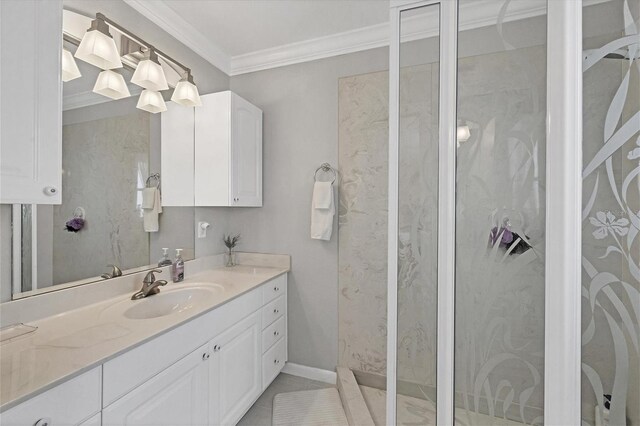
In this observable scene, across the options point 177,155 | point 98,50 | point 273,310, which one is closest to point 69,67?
point 98,50

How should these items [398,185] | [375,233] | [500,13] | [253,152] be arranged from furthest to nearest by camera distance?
[253,152], [375,233], [398,185], [500,13]

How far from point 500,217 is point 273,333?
1872 millimetres

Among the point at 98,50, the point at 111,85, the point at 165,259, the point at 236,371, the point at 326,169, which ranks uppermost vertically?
the point at 98,50

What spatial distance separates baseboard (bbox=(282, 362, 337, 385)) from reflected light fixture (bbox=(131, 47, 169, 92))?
2.25 metres

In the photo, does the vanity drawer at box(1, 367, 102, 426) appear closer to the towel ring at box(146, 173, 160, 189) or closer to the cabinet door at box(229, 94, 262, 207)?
the towel ring at box(146, 173, 160, 189)

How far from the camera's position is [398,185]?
73cm

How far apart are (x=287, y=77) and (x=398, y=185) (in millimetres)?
1969

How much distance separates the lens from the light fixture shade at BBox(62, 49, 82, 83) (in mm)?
1297

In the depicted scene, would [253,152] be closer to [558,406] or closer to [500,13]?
[500,13]

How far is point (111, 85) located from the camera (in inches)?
58.9

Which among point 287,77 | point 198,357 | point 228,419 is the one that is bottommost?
point 228,419

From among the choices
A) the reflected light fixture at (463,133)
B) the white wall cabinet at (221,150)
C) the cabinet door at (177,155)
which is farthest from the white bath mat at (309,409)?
the reflected light fixture at (463,133)

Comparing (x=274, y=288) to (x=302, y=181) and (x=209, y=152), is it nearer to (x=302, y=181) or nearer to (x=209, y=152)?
(x=302, y=181)

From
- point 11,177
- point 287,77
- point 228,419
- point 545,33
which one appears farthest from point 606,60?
point 287,77
